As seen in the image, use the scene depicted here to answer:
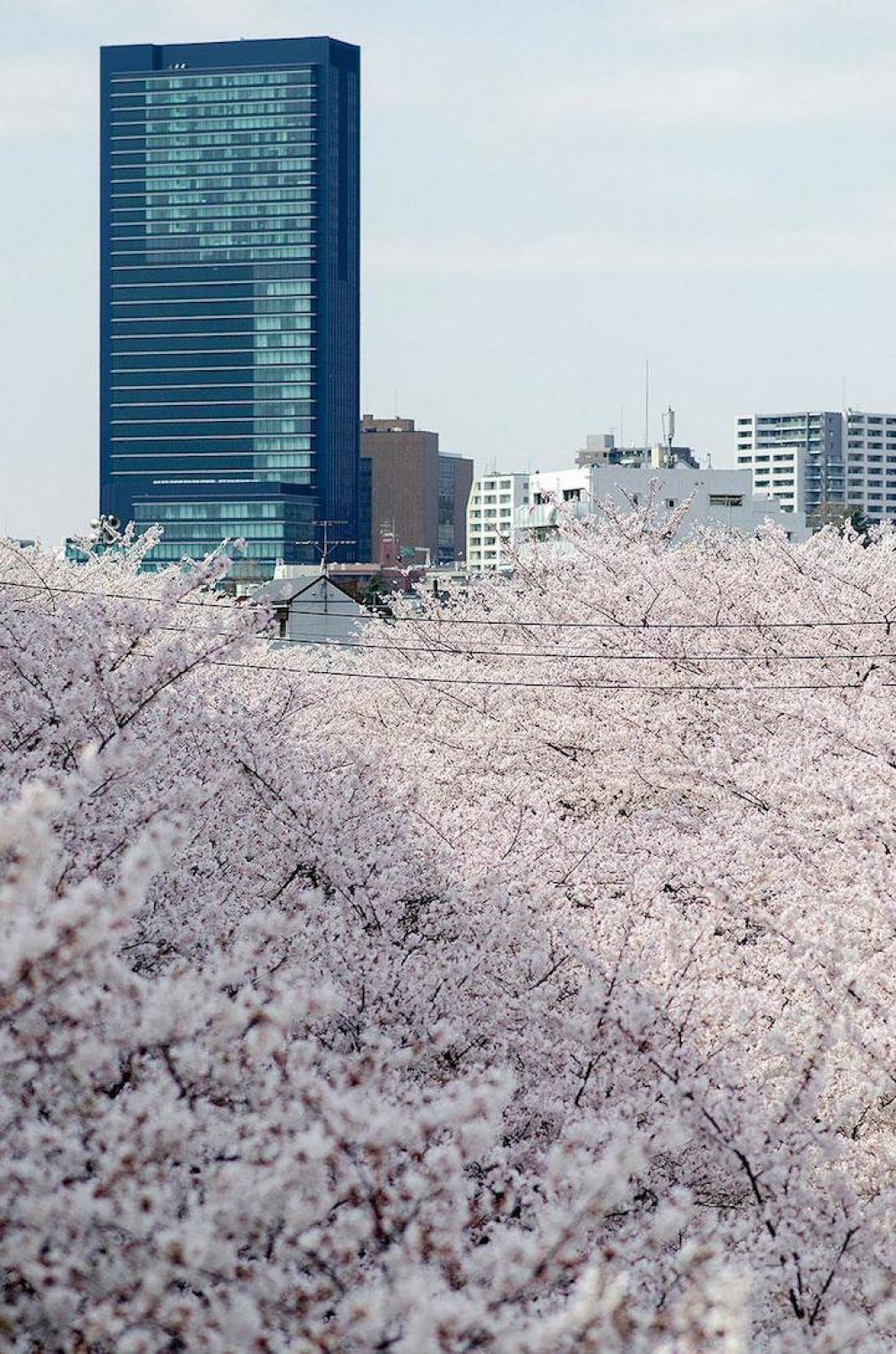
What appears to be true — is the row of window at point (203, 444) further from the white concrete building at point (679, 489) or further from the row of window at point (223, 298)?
the white concrete building at point (679, 489)

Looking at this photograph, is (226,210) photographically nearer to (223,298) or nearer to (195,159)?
(195,159)

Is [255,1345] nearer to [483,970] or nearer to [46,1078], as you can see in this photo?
[46,1078]

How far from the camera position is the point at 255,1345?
193 inches

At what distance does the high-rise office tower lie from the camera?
174 m

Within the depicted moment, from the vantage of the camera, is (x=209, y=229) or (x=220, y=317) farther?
(x=209, y=229)

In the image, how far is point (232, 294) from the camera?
179 metres

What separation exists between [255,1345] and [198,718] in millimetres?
8043

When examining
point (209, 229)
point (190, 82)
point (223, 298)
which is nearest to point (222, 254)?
point (209, 229)

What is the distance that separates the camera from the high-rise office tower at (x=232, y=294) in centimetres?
17412

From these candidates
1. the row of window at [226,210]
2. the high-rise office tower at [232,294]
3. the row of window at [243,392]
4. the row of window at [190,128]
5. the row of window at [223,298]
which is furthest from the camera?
the row of window at [190,128]


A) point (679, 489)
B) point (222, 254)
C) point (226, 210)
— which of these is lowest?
point (679, 489)

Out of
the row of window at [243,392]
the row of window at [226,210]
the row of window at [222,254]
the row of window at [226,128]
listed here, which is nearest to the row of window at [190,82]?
the row of window at [226,128]

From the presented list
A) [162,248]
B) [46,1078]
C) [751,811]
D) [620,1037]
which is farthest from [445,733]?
[162,248]

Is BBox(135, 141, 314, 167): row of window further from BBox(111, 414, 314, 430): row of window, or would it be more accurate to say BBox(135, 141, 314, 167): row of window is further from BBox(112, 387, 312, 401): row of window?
BBox(111, 414, 314, 430): row of window
